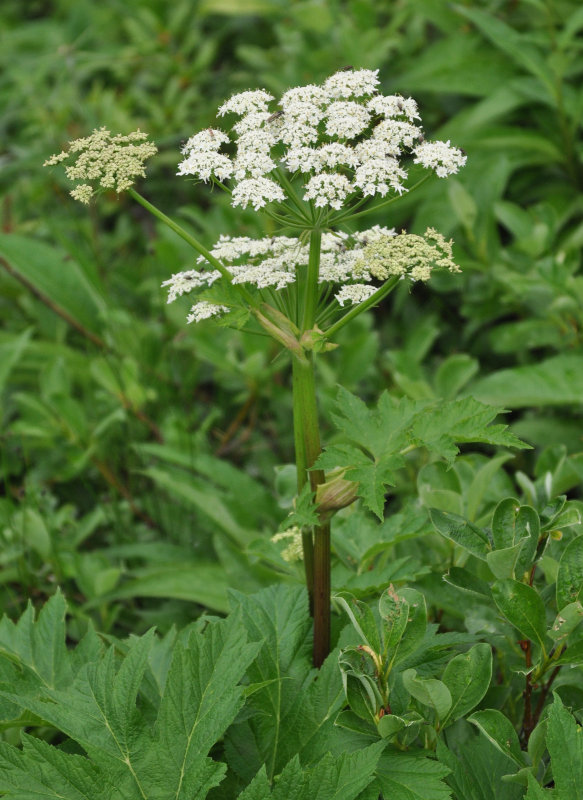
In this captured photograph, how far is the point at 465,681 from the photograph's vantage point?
1.11m

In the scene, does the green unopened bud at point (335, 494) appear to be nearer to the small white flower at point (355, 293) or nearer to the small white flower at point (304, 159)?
the small white flower at point (355, 293)

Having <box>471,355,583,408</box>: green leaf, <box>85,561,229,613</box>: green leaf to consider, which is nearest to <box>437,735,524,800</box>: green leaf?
<box>85,561,229,613</box>: green leaf

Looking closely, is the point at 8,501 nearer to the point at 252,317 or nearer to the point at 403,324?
the point at 252,317

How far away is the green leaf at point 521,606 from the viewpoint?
1099mm

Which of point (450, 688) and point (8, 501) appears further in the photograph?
point (8, 501)

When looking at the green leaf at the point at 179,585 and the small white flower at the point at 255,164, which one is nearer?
the small white flower at the point at 255,164

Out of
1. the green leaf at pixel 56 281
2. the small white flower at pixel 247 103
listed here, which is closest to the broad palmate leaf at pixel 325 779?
the small white flower at pixel 247 103

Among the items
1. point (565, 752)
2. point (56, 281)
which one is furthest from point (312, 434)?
point (56, 281)

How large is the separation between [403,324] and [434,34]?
151cm

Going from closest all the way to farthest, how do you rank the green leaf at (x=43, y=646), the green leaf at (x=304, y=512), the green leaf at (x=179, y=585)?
the green leaf at (x=304, y=512), the green leaf at (x=43, y=646), the green leaf at (x=179, y=585)

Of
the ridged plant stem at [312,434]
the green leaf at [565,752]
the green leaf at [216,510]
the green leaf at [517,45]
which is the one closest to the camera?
the green leaf at [565,752]

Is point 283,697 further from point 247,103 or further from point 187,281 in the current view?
point 247,103

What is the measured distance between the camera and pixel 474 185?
9.25 feet

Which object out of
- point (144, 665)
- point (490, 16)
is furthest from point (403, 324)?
point (144, 665)
